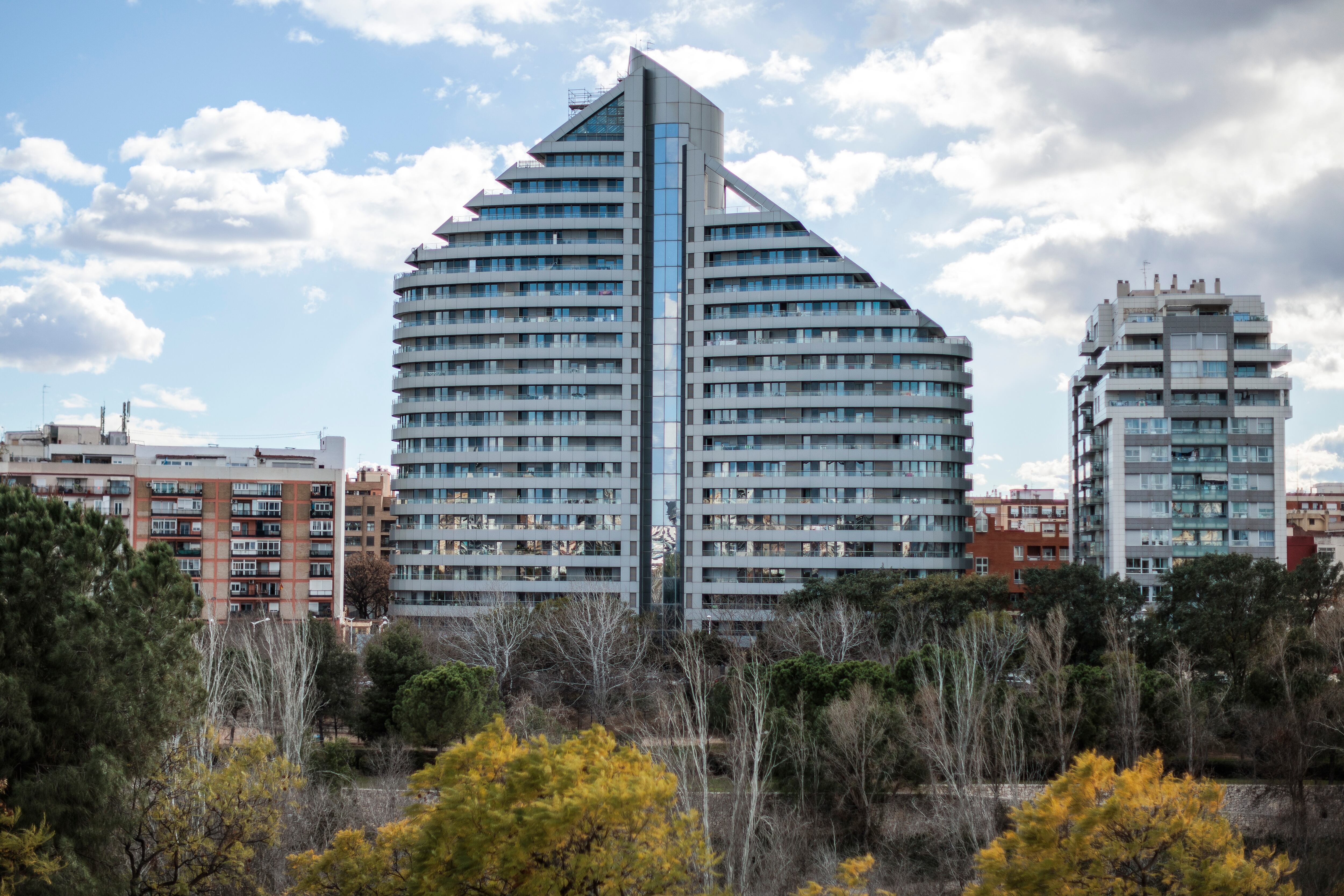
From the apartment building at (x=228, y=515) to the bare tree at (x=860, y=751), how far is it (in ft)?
237

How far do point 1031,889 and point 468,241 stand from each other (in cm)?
9219

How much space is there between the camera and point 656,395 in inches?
4035

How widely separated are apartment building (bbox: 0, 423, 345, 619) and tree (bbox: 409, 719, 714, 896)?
283 feet

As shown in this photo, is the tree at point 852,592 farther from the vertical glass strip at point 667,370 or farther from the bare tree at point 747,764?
the bare tree at point 747,764

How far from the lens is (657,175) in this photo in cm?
10331

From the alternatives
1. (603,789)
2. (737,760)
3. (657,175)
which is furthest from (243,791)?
(657,175)

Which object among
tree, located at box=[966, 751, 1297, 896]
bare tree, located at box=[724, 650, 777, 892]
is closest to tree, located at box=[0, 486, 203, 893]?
bare tree, located at box=[724, 650, 777, 892]

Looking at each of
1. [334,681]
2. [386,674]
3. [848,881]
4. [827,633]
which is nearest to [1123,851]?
[848,881]

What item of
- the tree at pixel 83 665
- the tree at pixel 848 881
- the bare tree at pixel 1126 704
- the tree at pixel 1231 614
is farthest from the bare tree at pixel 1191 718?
the tree at pixel 83 665

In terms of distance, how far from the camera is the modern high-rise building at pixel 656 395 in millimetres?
99188

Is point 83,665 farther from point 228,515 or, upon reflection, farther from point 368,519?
point 368,519

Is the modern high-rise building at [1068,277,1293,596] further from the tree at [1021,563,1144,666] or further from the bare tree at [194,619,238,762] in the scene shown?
the bare tree at [194,619,238,762]

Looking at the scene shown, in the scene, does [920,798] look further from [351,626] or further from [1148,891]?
[351,626]

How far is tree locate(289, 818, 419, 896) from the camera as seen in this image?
79.2ft
